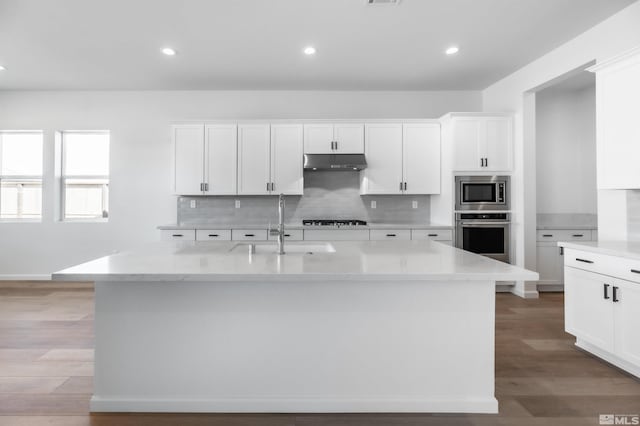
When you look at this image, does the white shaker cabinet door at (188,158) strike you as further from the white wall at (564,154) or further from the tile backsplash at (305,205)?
the white wall at (564,154)

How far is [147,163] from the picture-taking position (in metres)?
5.59

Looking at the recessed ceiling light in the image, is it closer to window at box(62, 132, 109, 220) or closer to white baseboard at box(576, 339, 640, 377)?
white baseboard at box(576, 339, 640, 377)

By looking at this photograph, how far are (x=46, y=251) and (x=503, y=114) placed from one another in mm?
6660

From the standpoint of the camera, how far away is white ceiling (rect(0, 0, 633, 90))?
3213 millimetres

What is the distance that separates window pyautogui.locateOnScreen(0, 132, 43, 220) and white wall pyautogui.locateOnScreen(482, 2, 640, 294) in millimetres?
6701

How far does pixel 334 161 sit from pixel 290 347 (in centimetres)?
328

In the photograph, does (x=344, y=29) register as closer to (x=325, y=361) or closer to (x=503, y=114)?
(x=503, y=114)

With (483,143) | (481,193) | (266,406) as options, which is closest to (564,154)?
(483,143)

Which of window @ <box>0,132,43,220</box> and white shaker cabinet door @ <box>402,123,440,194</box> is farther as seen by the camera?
window @ <box>0,132,43,220</box>

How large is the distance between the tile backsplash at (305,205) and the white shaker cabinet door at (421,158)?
1.31 ft

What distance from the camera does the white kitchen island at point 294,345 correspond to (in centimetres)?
205

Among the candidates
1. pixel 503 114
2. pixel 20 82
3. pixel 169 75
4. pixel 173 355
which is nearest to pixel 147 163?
pixel 169 75

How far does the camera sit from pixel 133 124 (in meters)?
5.57

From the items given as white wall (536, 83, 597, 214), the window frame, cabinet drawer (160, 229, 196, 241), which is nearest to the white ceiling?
the window frame
